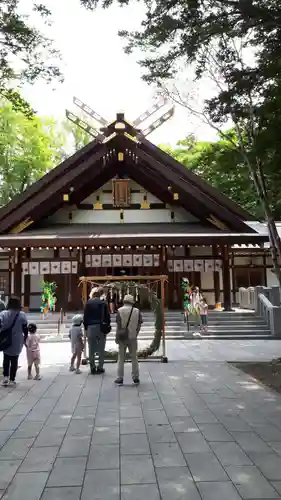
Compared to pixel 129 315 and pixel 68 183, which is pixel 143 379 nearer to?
pixel 129 315

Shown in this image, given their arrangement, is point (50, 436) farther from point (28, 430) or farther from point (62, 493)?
point (62, 493)

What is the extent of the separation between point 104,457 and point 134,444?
48 cm

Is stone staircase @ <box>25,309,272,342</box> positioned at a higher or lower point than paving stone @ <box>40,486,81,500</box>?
higher

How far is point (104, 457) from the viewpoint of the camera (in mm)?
3959

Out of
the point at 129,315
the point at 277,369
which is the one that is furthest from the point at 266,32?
the point at 277,369

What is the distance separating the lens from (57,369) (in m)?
9.37

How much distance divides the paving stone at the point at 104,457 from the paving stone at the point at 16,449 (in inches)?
28.0

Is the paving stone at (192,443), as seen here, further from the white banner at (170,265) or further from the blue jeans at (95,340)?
the white banner at (170,265)

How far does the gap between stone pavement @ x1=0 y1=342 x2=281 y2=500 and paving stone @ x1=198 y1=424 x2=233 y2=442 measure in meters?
0.01

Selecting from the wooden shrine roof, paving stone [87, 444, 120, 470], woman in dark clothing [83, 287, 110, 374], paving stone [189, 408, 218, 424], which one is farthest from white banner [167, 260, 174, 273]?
paving stone [87, 444, 120, 470]

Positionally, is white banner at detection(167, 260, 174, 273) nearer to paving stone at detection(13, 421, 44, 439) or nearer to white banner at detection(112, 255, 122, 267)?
white banner at detection(112, 255, 122, 267)

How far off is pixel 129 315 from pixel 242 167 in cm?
513

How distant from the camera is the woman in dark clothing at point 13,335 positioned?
738cm

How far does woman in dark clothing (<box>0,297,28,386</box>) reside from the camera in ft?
24.2
